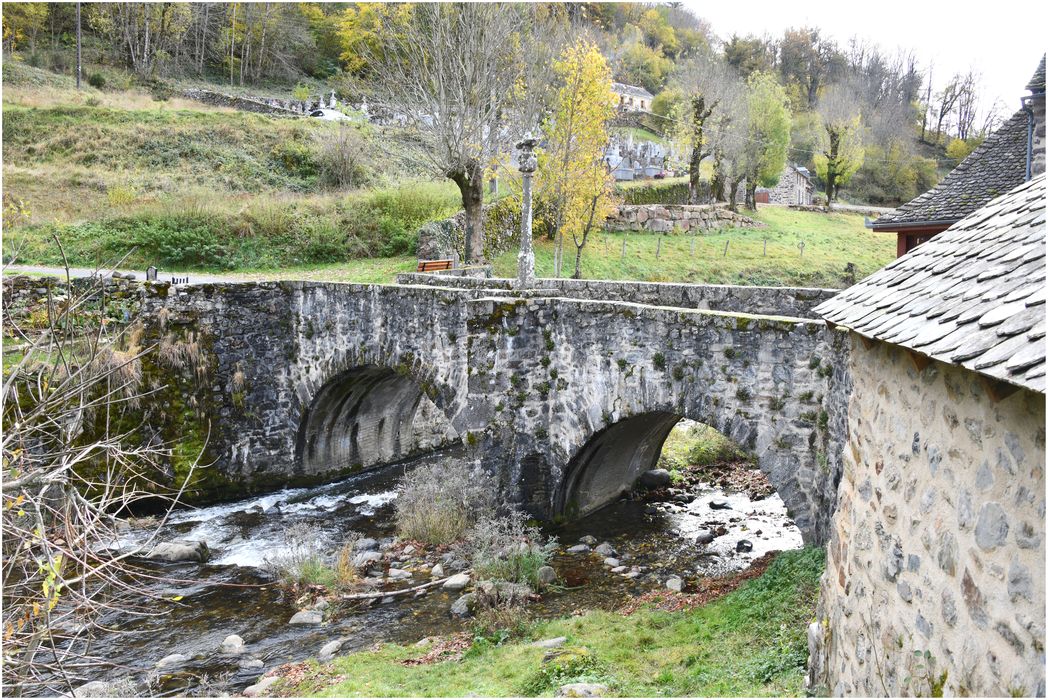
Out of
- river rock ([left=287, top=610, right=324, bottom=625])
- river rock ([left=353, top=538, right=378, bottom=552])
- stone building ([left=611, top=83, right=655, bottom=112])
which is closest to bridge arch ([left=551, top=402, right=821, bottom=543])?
river rock ([left=353, top=538, right=378, bottom=552])

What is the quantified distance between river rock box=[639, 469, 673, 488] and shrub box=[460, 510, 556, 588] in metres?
3.33

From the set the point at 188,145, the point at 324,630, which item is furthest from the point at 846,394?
the point at 188,145

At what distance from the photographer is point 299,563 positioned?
11.1 meters

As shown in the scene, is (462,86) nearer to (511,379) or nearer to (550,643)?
(511,379)

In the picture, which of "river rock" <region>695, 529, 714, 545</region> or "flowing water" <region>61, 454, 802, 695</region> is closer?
"flowing water" <region>61, 454, 802, 695</region>

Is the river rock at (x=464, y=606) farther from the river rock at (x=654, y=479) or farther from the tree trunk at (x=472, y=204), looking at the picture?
the tree trunk at (x=472, y=204)

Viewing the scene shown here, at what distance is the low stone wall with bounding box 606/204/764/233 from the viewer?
3284cm

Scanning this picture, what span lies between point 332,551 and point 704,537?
5.77 m

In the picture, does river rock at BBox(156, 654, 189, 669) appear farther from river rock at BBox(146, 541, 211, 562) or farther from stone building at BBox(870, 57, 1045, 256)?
stone building at BBox(870, 57, 1045, 256)

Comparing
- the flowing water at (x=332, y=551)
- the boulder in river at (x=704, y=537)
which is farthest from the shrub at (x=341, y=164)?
the boulder in river at (x=704, y=537)

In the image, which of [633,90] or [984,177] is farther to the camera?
[633,90]

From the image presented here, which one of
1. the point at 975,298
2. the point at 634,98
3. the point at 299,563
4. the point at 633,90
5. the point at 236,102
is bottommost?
the point at 299,563

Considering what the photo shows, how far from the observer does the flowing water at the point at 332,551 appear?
9.21 meters

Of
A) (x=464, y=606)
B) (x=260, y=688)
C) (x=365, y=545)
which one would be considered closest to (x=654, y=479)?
(x=365, y=545)
